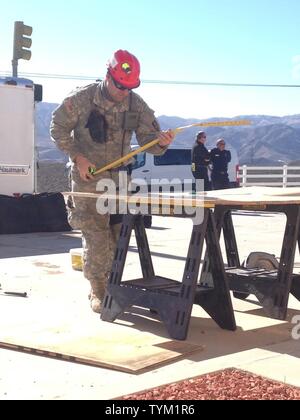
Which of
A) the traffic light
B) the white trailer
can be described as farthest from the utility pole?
the white trailer

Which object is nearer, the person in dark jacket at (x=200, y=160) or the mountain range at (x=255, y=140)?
the person in dark jacket at (x=200, y=160)

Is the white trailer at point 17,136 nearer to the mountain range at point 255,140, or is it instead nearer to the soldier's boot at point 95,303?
the soldier's boot at point 95,303

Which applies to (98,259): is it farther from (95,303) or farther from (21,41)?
(21,41)

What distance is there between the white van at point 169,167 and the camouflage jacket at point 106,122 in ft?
45.6

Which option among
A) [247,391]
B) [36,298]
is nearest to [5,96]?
[36,298]

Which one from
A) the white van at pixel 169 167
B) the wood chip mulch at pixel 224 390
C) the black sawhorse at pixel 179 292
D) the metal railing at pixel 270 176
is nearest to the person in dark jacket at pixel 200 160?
the white van at pixel 169 167

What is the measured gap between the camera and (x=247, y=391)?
11.5 ft

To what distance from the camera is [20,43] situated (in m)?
16.2

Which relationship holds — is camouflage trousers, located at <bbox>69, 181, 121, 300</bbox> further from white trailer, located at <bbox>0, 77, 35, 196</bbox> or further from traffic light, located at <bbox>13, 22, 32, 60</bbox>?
traffic light, located at <bbox>13, 22, 32, 60</bbox>

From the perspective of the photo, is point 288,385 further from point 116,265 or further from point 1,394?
point 116,265

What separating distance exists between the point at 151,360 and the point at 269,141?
388 ft

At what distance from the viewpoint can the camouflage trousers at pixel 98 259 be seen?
5.75 metres

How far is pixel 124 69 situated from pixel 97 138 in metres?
0.62

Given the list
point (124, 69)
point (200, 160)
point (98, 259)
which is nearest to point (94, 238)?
point (98, 259)
